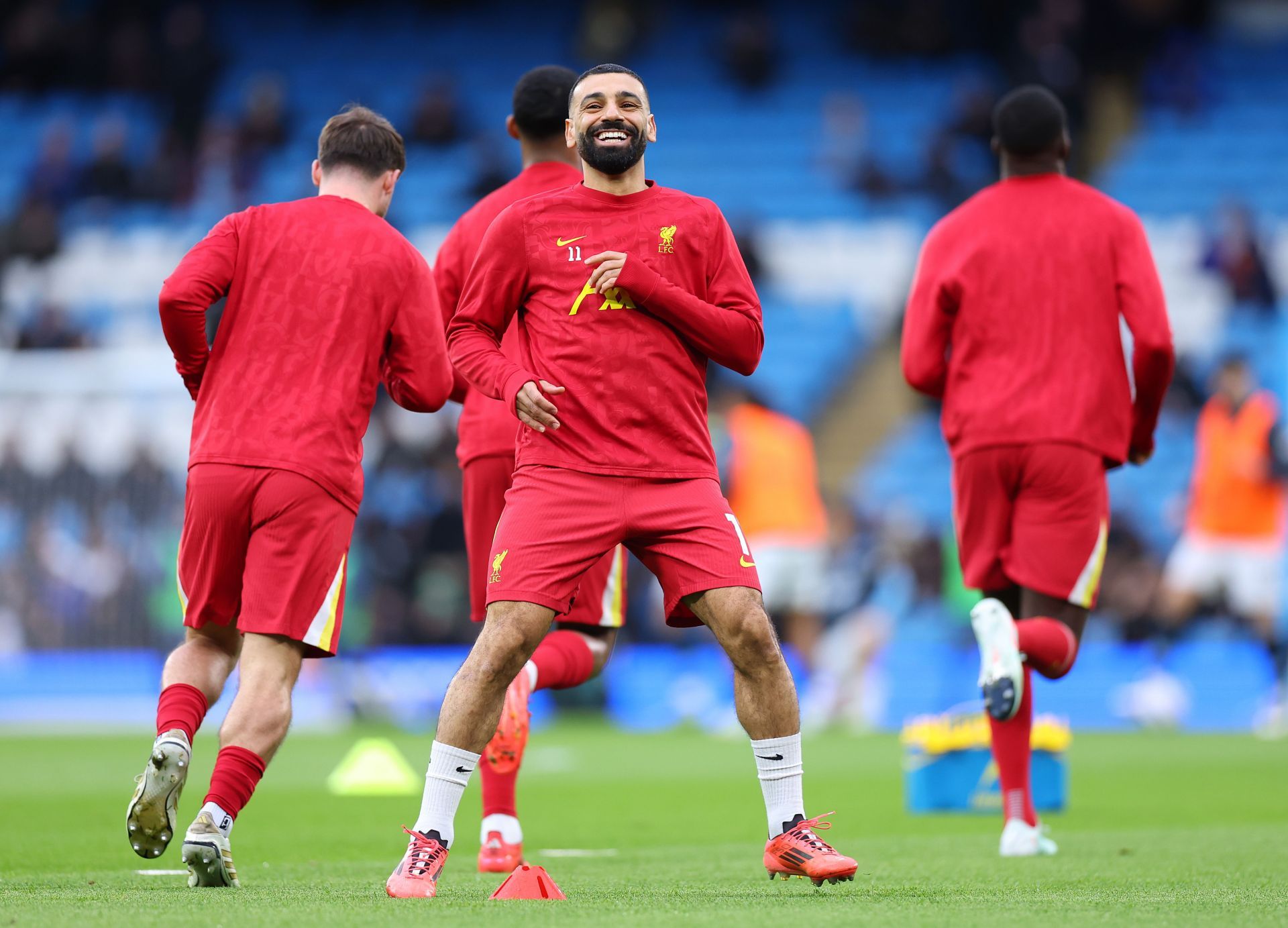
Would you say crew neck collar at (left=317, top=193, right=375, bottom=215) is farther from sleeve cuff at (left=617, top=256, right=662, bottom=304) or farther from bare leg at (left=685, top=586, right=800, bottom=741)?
bare leg at (left=685, top=586, right=800, bottom=741)

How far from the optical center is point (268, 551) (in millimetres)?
5633

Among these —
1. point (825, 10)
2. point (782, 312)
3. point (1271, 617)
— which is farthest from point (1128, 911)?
point (825, 10)

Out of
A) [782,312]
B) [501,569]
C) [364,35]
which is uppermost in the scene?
[364,35]

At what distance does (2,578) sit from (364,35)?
42.4ft

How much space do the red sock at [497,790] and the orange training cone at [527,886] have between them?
4.81 feet

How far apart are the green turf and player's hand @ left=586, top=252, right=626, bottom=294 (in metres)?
1.66

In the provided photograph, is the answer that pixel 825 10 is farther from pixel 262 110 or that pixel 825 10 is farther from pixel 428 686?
pixel 428 686

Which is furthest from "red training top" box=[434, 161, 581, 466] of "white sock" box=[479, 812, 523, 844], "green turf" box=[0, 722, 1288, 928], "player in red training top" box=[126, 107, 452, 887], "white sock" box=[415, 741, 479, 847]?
"white sock" box=[415, 741, 479, 847]

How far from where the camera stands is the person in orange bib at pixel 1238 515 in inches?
590

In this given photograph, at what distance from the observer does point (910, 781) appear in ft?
28.4

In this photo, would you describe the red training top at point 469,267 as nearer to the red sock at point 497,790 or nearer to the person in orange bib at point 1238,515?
the red sock at point 497,790

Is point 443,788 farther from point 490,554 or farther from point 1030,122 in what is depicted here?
point 1030,122

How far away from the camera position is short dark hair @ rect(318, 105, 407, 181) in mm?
6066

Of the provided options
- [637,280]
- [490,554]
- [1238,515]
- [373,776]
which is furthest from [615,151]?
[1238,515]
